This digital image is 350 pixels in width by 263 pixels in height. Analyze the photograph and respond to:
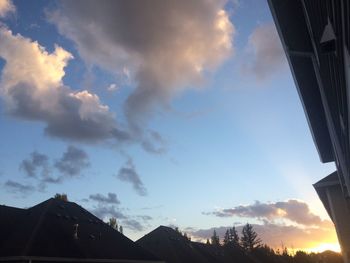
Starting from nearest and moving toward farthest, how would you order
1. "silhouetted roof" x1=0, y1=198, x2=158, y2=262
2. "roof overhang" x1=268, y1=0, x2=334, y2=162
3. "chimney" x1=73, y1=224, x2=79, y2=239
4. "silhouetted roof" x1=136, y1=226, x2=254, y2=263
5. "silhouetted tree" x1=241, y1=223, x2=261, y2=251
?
"roof overhang" x1=268, y1=0, x2=334, y2=162, "silhouetted roof" x1=0, y1=198, x2=158, y2=262, "chimney" x1=73, y1=224, x2=79, y2=239, "silhouetted roof" x1=136, y1=226, x2=254, y2=263, "silhouetted tree" x1=241, y1=223, x2=261, y2=251

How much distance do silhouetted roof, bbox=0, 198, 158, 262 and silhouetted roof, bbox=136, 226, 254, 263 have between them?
924cm

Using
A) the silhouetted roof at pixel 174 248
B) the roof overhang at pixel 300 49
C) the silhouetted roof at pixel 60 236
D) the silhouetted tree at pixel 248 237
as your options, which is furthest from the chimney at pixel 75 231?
the silhouetted tree at pixel 248 237

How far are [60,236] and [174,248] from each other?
17116mm

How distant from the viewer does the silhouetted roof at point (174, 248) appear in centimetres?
3589

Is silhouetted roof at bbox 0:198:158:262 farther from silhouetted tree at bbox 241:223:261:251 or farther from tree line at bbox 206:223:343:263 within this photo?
silhouetted tree at bbox 241:223:261:251

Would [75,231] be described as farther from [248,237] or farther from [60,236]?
[248,237]

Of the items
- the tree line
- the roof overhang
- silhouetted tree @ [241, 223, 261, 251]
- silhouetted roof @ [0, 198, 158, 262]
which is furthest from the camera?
silhouetted tree @ [241, 223, 261, 251]

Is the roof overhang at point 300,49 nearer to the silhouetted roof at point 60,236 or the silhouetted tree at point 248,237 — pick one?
the silhouetted roof at point 60,236

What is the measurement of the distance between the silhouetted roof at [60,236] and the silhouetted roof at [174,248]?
9243 mm

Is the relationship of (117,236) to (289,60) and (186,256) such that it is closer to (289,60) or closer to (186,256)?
(186,256)

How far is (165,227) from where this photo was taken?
4078 cm

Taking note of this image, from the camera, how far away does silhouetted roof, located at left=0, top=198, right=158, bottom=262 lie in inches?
792

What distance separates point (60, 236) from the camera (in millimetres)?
22406

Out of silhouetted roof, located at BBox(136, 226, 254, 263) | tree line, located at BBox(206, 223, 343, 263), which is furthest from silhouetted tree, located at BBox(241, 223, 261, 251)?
silhouetted roof, located at BBox(136, 226, 254, 263)
